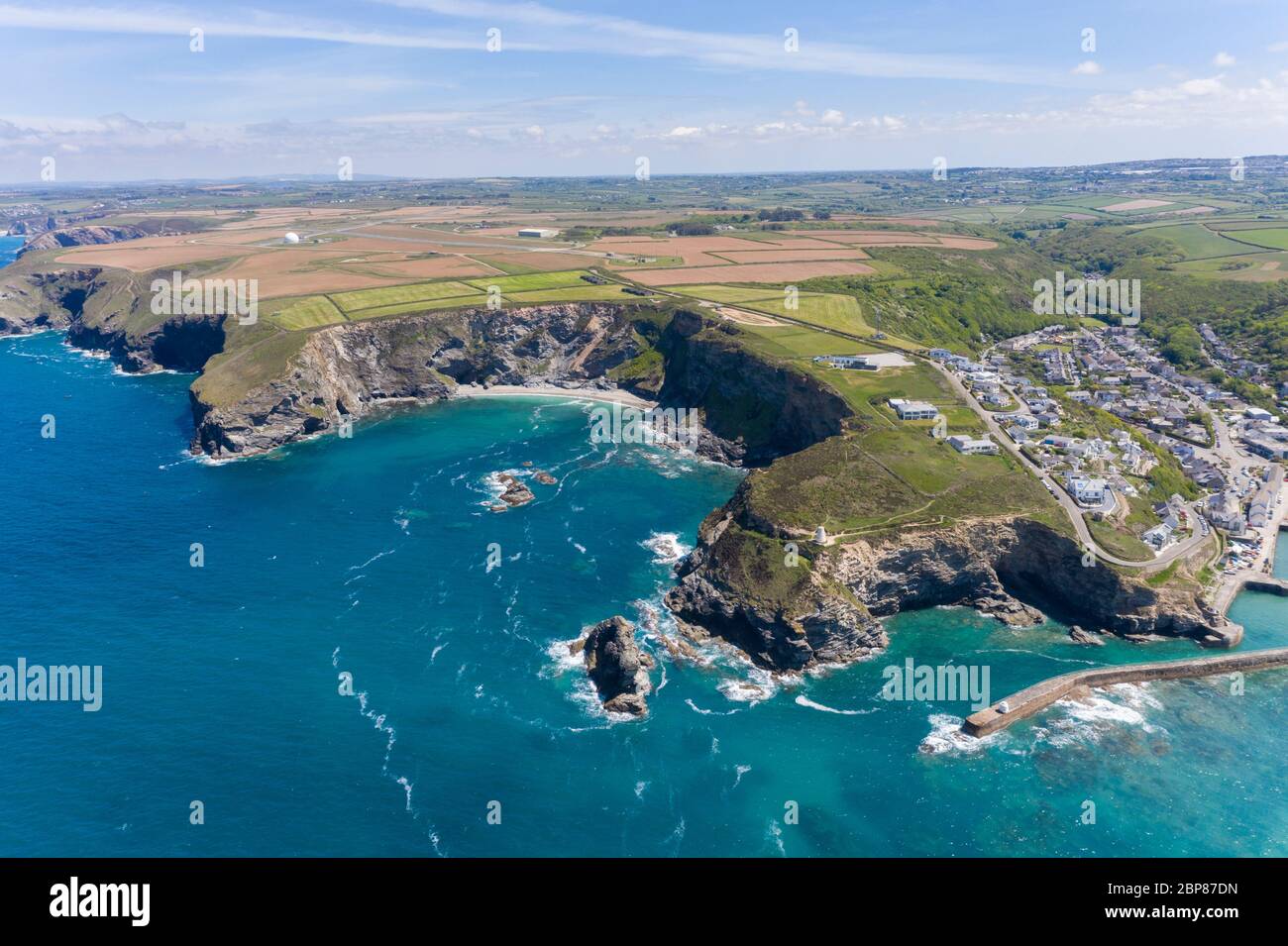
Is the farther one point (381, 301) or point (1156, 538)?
point (381, 301)

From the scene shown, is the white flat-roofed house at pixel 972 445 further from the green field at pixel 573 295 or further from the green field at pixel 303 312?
the green field at pixel 303 312

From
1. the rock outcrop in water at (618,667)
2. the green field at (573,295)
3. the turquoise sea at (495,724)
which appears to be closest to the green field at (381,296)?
the green field at (573,295)

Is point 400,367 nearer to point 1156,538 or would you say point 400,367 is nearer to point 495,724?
point 495,724

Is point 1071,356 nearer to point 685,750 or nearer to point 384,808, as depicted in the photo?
point 685,750

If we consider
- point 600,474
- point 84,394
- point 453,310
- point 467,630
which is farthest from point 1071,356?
point 84,394

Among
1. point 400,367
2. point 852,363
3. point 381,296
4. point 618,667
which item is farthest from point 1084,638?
point 381,296

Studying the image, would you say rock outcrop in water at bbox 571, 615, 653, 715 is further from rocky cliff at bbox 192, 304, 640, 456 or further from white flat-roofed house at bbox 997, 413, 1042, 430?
rocky cliff at bbox 192, 304, 640, 456

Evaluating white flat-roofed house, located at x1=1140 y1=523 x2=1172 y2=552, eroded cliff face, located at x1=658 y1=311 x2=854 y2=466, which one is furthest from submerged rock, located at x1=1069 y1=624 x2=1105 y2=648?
eroded cliff face, located at x1=658 y1=311 x2=854 y2=466

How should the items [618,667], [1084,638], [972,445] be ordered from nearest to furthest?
[618,667], [1084,638], [972,445]
